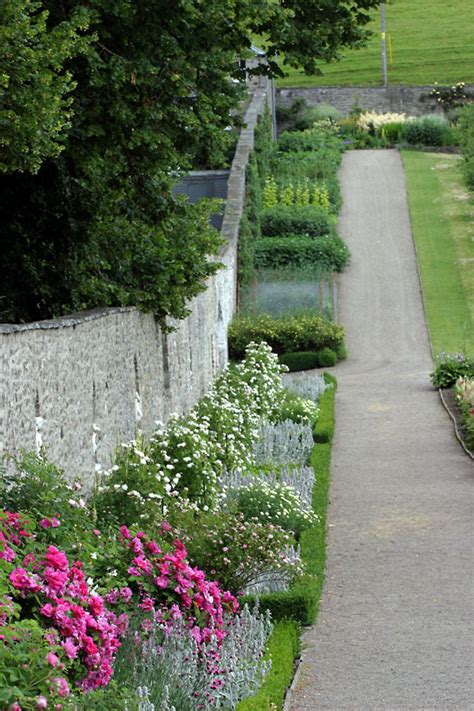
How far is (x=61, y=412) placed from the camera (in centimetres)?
1085

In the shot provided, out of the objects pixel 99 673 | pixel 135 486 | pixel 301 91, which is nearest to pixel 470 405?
Result: pixel 135 486

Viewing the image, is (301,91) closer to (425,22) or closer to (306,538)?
(425,22)

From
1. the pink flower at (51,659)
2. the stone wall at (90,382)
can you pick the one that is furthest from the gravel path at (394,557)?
the pink flower at (51,659)

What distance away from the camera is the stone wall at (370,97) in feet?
203

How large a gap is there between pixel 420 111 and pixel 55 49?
52.3 meters

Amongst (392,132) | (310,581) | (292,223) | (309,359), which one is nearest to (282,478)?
(310,581)

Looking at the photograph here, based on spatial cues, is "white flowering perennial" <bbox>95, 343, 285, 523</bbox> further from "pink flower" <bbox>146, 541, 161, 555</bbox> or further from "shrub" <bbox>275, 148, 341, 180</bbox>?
"shrub" <bbox>275, 148, 341, 180</bbox>

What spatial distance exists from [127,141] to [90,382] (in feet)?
8.55

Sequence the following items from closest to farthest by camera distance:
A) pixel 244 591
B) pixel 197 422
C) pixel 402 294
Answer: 1. pixel 244 591
2. pixel 197 422
3. pixel 402 294

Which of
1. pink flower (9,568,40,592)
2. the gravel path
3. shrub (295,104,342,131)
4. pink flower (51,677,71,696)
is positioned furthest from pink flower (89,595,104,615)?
shrub (295,104,342,131)

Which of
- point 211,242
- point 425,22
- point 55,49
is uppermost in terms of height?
point 425,22

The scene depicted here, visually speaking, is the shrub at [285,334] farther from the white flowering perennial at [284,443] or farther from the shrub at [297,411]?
the white flowering perennial at [284,443]

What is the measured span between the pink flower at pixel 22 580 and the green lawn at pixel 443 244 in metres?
20.7

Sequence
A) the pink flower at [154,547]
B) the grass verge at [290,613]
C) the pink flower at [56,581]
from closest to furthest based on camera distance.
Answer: the pink flower at [56,581], the grass verge at [290,613], the pink flower at [154,547]
